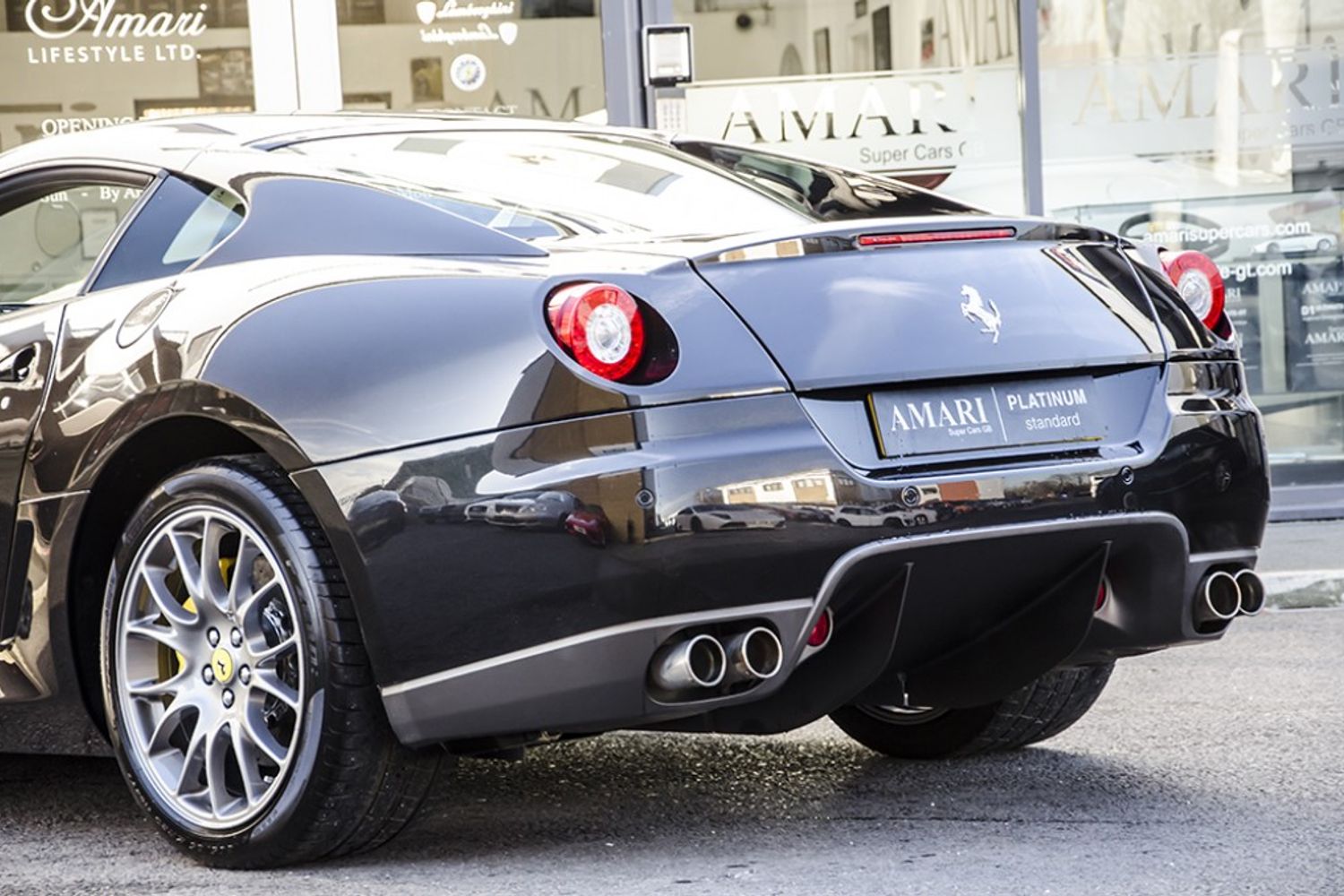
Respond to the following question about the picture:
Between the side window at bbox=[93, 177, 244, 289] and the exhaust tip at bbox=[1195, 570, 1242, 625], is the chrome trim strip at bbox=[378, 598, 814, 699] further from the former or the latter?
A: the side window at bbox=[93, 177, 244, 289]

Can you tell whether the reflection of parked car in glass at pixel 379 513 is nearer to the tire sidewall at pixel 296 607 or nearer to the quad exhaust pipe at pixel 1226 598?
the tire sidewall at pixel 296 607

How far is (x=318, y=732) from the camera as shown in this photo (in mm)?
3617

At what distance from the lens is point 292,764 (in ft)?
12.0

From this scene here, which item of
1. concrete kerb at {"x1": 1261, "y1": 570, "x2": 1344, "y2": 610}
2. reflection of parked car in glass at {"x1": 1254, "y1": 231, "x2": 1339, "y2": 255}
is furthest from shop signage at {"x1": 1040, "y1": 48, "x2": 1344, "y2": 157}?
concrete kerb at {"x1": 1261, "y1": 570, "x2": 1344, "y2": 610}

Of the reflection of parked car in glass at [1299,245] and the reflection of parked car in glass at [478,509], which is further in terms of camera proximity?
the reflection of parked car in glass at [1299,245]

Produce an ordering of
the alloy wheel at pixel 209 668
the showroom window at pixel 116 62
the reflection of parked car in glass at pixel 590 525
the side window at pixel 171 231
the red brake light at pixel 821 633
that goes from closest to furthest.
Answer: the reflection of parked car in glass at pixel 590 525 → the red brake light at pixel 821 633 → the alloy wheel at pixel 209 668 → the side window at pixel 171 231 → the showroom window at pixel 116 62

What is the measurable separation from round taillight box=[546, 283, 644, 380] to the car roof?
0.93 m

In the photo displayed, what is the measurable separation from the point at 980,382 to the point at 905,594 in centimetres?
37

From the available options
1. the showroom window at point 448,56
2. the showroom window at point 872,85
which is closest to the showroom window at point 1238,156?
the showroom window at point 872,85

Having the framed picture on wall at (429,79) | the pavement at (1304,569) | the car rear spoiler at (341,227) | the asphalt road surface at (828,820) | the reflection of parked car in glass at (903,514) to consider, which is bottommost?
the pavement at (1304,569)

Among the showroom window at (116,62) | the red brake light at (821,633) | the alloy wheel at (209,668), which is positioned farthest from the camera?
the showroom window at (116,62)

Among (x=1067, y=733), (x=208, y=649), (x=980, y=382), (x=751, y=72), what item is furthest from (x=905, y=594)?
(x=751, y=72)

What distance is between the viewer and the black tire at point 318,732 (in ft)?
11.9

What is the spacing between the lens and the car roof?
422 centimetres
